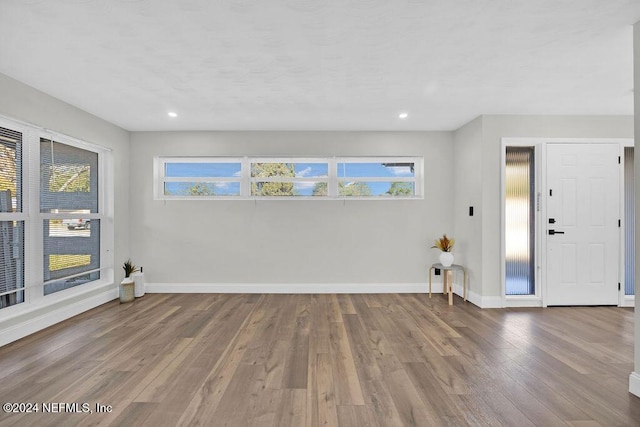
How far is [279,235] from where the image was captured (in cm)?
477

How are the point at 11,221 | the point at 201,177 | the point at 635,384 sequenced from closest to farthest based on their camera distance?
the point at 635,384
the point at 11,221
the point at 201,177

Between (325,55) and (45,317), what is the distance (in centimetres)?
389

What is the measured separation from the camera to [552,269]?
13.0ft

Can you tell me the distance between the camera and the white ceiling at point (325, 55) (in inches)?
78.2

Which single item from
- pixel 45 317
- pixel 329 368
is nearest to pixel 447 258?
pixel 329 368

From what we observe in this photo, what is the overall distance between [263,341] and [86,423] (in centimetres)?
140

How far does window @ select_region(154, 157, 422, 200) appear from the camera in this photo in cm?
483

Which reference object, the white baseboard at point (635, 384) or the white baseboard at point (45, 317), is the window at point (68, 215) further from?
the white baseboard at point (635, 384)

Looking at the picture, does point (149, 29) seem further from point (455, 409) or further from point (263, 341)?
point (455, 409)

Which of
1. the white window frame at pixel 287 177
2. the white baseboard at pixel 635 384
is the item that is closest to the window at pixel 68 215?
the white window frame at pixel 287 177

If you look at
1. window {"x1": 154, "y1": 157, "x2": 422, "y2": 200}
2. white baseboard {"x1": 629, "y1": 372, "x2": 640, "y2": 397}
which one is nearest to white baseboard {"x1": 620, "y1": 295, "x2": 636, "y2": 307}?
white baseboard {"x1": 629, "y1": 372, "x2": 640, "y2": 397}

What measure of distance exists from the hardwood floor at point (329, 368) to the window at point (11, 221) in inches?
20.4

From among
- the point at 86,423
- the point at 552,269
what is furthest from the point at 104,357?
the point at 552,269

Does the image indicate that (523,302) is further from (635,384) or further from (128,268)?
(128,268)
